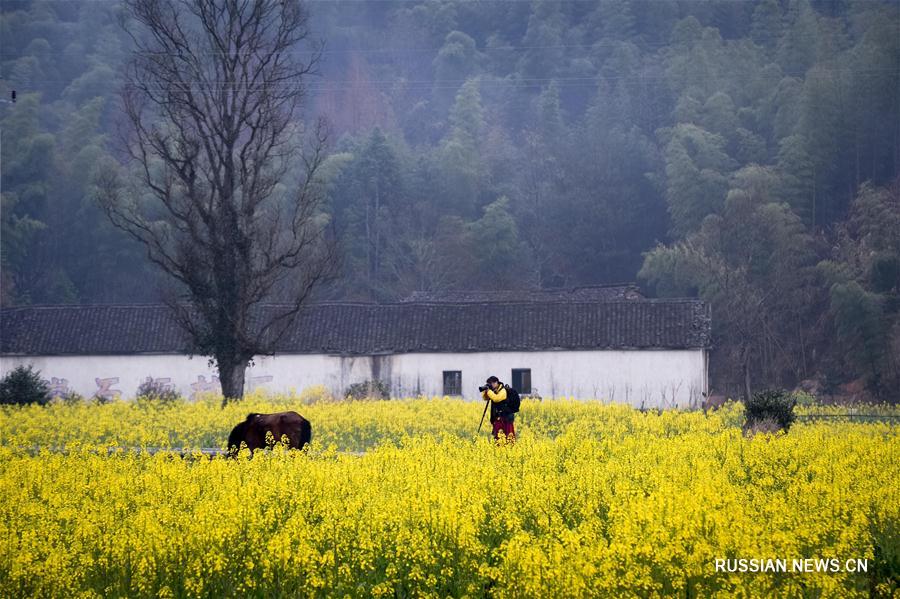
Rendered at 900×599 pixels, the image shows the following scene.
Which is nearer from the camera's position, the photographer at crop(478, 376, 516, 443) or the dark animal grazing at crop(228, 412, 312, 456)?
the dark animal grazing at crop(228, 412, 312, 456)

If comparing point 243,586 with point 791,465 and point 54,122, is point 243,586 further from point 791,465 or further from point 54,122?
point 54,122

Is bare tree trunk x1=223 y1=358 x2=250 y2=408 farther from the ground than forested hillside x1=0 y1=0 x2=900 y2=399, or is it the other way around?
forested hillside x1=0 y1=0 x2=900 y2=399

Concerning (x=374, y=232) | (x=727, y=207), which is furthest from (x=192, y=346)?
(x=374, y=232)

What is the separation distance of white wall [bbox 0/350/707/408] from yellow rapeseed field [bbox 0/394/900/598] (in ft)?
81.8

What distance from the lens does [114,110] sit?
99562 millimetres

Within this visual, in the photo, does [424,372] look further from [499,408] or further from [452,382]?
[499,408]

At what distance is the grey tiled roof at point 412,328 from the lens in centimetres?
4212

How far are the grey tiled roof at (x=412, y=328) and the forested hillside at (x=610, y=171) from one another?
1155cm

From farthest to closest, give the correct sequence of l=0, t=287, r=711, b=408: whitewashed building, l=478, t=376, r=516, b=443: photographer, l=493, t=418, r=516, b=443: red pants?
l=0, t=287, r=711, b=408: whitewashed building < l=493, t=418, r=516, b=443: red pants < l=478, t=376, r=516, b=443: photographer

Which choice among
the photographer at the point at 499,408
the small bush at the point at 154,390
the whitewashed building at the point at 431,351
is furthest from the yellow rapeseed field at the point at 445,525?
the whitewashed building at the point at 431,351

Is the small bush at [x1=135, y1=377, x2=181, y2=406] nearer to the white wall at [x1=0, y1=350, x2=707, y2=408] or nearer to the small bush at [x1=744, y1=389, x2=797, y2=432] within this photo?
the white wall at [x1=0, y1=350, x2=707, y2=408]

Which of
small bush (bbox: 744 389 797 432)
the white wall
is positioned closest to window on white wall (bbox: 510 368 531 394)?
the white wall

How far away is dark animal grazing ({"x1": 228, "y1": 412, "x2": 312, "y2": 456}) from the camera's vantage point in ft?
60.1

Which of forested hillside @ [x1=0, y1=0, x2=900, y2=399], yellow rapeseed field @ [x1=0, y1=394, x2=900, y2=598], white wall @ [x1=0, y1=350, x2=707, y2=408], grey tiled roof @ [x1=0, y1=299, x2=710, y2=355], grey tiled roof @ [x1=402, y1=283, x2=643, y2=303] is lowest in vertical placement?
yellow rapeseed field @ [x1=0, y1=394, x2=900, y2=598]
